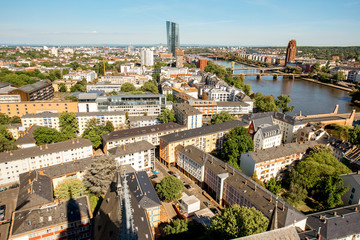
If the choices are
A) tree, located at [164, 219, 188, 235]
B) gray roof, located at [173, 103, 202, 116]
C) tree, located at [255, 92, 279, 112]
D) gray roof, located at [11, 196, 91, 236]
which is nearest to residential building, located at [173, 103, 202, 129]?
gray roof, located at [173, 103, 202, 116]

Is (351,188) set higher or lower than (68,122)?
A: lower

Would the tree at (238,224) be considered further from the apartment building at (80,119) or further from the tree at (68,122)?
the tree at (68,122)

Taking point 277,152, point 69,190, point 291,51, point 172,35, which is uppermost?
point 172,35

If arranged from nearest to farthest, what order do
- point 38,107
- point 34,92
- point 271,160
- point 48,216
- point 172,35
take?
point 48,216 → point 271,160 → point 38,107 → point 34,92 → point 172,35

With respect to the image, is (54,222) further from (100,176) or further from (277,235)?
(277,235)

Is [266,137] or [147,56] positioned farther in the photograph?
[147,56]

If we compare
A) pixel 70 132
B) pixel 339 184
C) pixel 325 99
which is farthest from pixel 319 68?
pixel 70 132

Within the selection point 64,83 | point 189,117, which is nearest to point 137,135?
point 189,117

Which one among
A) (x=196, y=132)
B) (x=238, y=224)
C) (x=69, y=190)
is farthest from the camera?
(x=196, y=132)

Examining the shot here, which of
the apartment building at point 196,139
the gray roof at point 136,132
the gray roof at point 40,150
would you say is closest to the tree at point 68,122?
the gray roof at point 40,150
